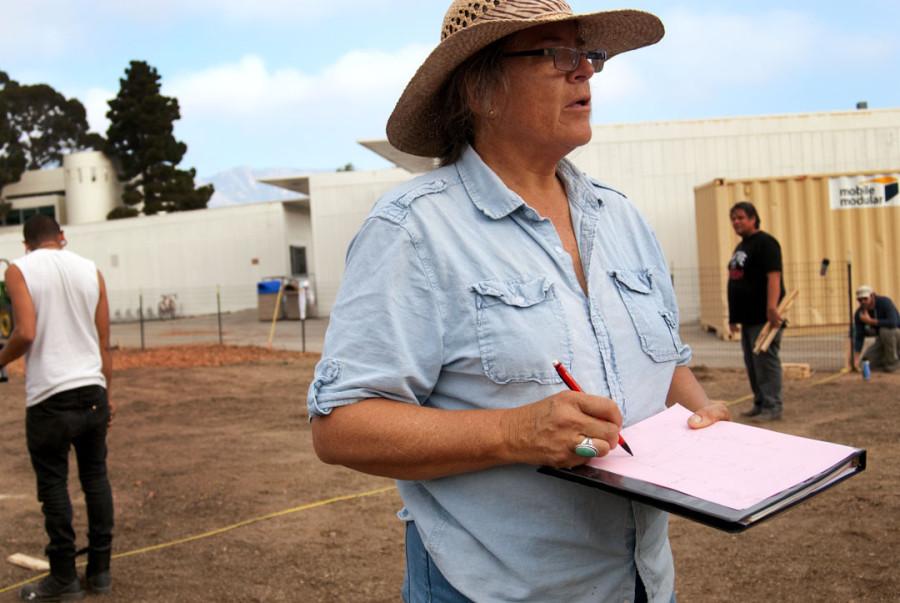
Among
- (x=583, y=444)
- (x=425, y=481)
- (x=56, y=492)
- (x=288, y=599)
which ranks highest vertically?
(x=583, y=444)

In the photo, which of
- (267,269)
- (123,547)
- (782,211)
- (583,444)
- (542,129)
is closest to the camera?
(583,444)

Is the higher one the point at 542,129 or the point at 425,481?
the point at 542,129

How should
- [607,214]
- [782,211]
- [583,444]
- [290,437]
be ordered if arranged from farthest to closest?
[782,211], [290,437], [607,214], [583,444]

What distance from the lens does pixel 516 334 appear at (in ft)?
5.15

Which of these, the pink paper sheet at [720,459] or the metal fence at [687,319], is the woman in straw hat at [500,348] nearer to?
the pink paper sheet at [720,459]

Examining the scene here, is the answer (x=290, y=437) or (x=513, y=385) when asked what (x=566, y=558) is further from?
(x=290, y=437)

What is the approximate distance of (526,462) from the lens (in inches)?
59.7

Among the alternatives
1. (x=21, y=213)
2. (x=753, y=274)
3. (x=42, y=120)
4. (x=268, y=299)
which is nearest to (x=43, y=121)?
(x=42, y=120)

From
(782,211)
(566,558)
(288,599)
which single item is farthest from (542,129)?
(782,211)

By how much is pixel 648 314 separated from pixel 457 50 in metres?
0.69

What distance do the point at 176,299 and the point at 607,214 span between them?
3058cm

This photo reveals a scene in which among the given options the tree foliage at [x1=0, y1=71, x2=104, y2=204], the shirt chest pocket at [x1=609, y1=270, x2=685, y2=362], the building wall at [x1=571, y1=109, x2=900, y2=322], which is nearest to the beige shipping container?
the building wall at [x1=571, y1=109, x2=900, y2=322]

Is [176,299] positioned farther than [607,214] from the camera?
Yes

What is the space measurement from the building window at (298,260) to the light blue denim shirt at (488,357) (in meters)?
29.7
